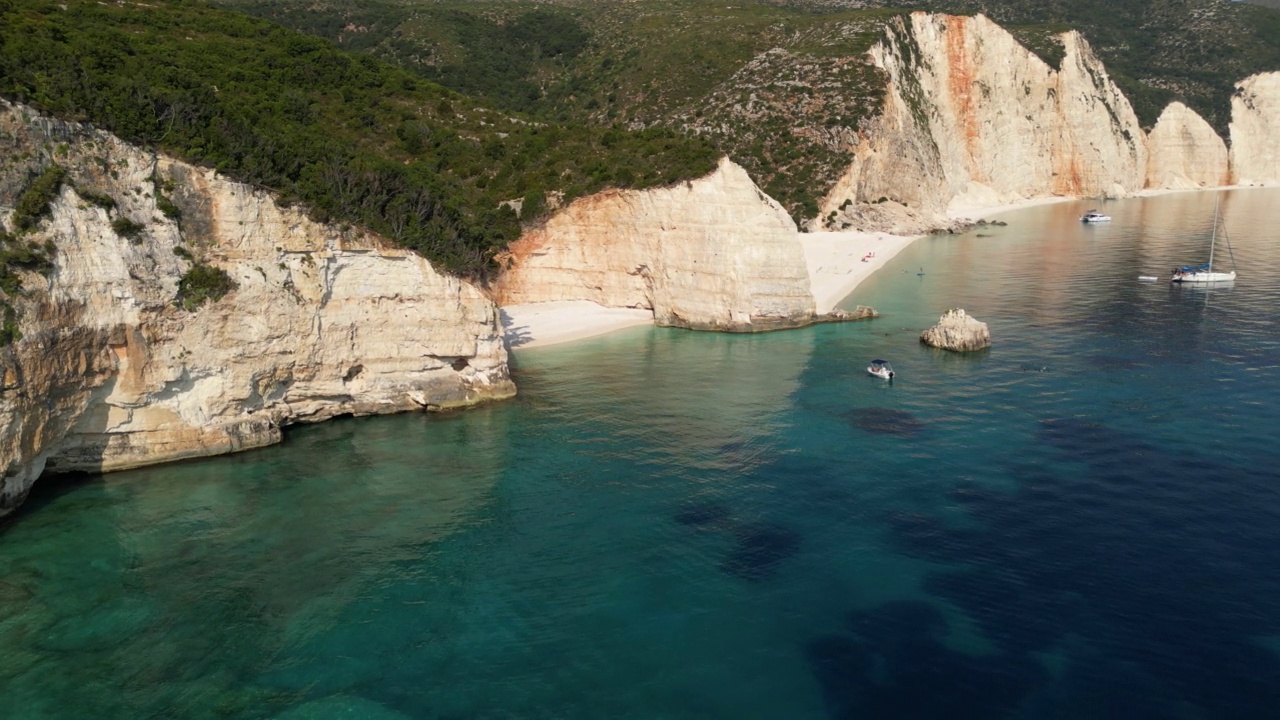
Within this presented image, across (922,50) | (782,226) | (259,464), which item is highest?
(922,50)

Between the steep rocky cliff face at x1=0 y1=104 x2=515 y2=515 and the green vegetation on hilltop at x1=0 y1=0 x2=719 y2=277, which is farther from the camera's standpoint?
the green vegetation on hilltop at x1=0 y1=0 x2=719 y2=277

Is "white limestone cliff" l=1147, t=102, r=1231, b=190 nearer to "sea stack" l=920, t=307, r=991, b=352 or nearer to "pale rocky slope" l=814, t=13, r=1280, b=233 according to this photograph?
"pale rocky slope" l=814, t=13, r=1280, b=233

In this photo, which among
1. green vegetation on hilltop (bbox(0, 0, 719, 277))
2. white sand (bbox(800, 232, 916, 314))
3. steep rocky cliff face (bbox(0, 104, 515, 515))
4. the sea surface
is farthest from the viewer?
white sand (bbox(800, 232, 916, 314))

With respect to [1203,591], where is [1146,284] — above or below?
above

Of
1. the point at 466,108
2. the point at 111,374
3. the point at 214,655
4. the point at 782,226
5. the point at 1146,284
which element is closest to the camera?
the point at 214,655

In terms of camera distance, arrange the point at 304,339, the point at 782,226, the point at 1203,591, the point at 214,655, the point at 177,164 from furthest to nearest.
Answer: the point at 782,226 < the point at 304,339 < the point at 177,164 < the point at 1203,591 < the point at 214,655

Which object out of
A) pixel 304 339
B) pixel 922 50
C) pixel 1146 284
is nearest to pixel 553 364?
pixel 304 339

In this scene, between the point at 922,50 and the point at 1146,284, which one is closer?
the point at 1146,284

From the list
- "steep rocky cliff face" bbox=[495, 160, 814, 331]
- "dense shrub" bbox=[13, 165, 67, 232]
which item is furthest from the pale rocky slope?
"dense shrub" bbox=[13, 165, 67, 232]

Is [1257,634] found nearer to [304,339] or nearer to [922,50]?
[304,339]
